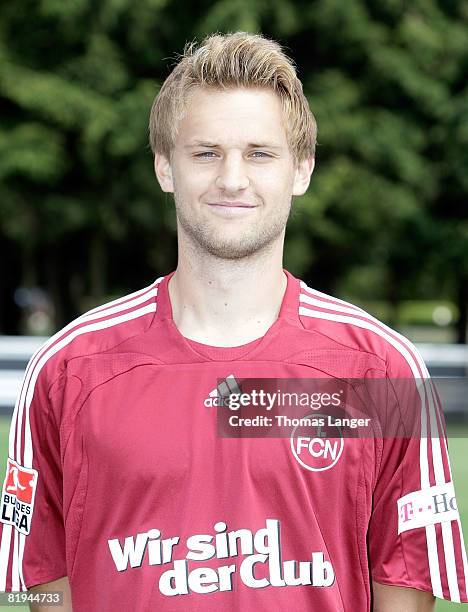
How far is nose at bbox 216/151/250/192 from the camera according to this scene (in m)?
2.51

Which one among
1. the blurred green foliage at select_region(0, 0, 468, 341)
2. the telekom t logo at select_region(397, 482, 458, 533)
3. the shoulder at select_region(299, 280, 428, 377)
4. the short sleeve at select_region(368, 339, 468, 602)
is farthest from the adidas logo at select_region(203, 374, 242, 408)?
the blurred green foliage at select_region(0, 0, 468, 341)

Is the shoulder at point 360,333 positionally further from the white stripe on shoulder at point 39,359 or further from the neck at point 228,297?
the white stripe on shoulder at point 39,359

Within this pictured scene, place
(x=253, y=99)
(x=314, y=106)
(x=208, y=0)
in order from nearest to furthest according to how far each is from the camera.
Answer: (x=253, y=99) → (x=314, y=106) → (x=208, y=0)

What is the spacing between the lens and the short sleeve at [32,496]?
8.53 ft

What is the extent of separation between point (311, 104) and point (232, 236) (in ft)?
55.5

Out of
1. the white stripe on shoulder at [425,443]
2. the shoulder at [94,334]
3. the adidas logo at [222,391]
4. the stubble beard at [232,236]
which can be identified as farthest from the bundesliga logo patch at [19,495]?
the white stripe on shoulder at [425,443]

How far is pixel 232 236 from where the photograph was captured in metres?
2.58

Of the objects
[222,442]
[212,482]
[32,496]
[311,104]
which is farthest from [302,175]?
[311,104]

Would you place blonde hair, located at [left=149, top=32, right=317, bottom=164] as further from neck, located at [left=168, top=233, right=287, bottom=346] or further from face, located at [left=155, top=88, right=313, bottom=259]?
neck, located at [left=168, top=233, right=287, bottom=346]

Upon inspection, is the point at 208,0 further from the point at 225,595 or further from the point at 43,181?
the point at 225,595

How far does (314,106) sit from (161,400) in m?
17.3

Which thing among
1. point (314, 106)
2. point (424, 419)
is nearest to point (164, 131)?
point (424, 419)

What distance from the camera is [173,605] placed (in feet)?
7.91

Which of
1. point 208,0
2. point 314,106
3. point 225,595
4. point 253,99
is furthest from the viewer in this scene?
point 208,0
